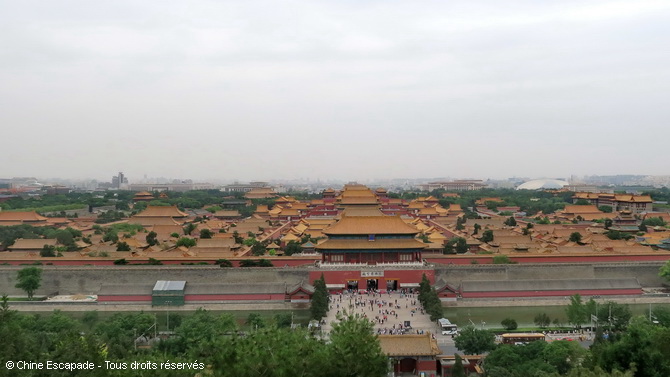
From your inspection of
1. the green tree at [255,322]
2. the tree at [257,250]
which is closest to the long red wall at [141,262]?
the tree at [257,250]

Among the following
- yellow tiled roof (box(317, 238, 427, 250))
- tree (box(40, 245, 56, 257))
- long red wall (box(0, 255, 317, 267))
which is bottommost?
long red wall (box(0, 255, 317, 267))

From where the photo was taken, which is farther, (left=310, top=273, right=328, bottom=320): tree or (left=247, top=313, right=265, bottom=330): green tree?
(left=310, top=273, right=328, bottom=320): tree

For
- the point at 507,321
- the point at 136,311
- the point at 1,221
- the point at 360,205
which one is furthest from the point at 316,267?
the point at 1,221

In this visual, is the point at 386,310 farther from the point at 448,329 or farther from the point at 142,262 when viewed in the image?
the point at 142,262

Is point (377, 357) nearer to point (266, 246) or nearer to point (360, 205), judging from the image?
point (266, 246)

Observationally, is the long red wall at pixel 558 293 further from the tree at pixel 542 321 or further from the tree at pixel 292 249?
the tree at pixel 292 249

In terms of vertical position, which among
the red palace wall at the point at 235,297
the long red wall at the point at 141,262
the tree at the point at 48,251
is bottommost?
the red palace wall at the point at 235,297

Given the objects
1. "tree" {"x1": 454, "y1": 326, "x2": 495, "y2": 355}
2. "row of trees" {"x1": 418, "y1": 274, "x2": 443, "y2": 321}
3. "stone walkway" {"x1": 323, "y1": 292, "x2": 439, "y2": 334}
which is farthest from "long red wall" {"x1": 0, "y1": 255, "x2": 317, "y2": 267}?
"tree" {"x1": 454, "y1": 326, "x2": 495, "y2": 355}

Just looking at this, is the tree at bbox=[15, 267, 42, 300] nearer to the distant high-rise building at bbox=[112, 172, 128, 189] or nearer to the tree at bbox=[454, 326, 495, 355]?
the tree at bbox=[454, 326, 495, 355]

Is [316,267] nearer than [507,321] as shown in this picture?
No
